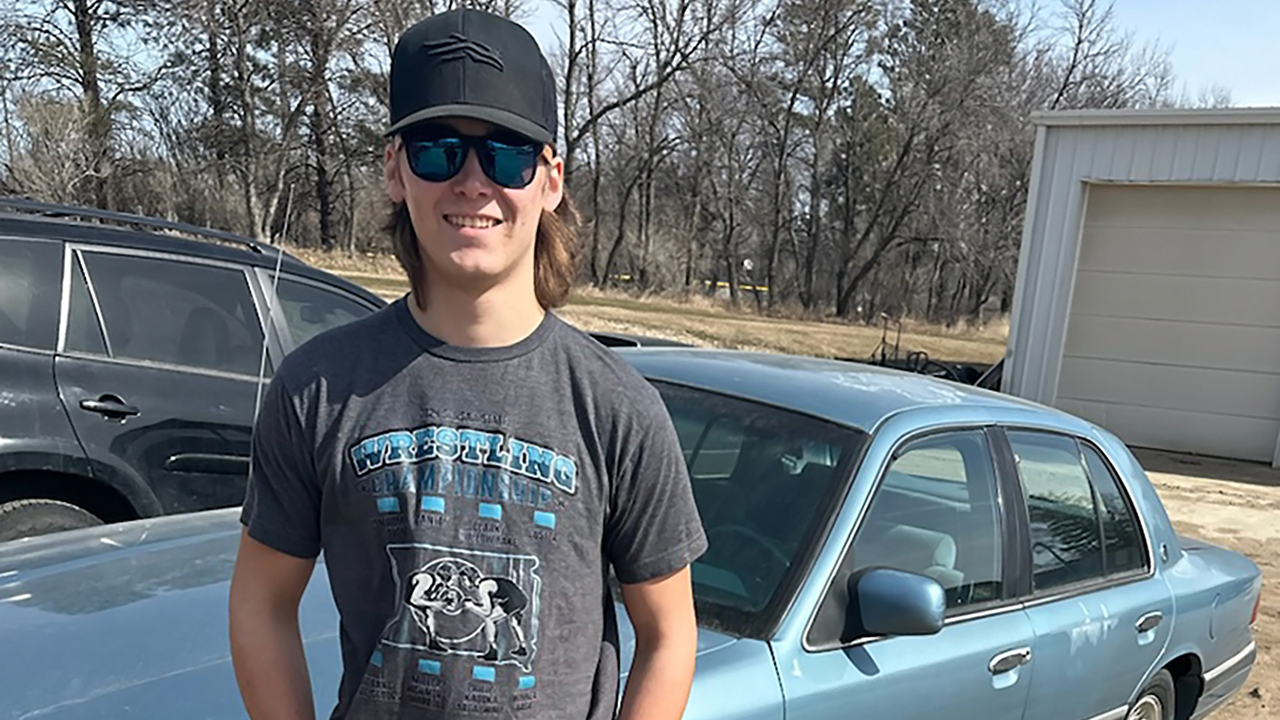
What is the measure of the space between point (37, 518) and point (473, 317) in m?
3.14

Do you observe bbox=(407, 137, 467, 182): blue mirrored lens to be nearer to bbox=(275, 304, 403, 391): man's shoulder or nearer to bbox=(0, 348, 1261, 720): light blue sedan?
bbox=(275, 304, 403, 391): man's shoulder

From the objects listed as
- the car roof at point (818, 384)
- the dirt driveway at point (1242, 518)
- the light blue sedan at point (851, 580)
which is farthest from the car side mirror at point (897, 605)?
the dirt driveway at point (1242, 518)

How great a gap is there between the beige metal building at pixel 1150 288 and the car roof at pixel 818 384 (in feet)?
29.9

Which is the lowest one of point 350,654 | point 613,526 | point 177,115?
point 350,654

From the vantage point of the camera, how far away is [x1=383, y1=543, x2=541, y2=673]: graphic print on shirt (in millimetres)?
1311

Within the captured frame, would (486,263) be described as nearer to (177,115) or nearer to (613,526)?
(613,526)

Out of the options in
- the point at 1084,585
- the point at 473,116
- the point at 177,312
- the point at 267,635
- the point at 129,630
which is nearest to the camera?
the point at 473,116

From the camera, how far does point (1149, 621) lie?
11.2 ft

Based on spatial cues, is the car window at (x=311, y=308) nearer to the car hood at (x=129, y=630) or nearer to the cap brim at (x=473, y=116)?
the car hood at (x=129, y=630)

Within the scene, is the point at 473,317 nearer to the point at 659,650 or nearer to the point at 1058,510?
the point at 659,650

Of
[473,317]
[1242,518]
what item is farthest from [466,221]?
[1242,518]

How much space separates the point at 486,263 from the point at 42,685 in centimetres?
127

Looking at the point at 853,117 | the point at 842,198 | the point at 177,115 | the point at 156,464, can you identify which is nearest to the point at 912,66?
the point at 853,117

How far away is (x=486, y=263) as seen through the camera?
1360 millimetres
